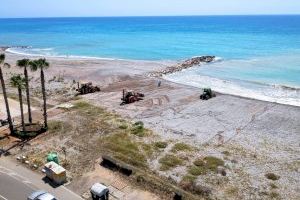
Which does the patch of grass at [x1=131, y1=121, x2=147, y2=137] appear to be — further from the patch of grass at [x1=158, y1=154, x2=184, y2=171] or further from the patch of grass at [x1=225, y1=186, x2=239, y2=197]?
the patch of grass at [x1=225, y1=186, x2=239, y2=197]

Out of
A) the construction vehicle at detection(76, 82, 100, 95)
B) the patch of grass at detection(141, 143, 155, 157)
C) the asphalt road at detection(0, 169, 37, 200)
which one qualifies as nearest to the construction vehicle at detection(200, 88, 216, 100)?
the construction vehicle at detection(76, 82, 100, 95)

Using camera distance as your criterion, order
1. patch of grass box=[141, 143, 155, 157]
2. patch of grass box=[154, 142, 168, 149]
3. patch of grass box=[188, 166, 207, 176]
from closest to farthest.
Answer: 1. patch of grass box=[188, 166, 207, 176]
2. patch of grass box=[141, 143, 155, 157]
3. patch of grass box=[154, 142, 168, 149]

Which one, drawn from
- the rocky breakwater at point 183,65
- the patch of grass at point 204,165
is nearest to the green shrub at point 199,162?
the patch of grass at point 204,165

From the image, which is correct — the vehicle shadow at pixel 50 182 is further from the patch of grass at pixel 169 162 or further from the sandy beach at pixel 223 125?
the patch of grass at pixel 169 162

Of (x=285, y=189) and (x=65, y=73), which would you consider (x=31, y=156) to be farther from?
(x=65, y=73)

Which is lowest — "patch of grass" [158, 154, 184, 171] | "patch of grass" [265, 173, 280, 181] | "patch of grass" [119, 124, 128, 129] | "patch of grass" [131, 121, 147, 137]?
"patch of grass" [119, 124, 128, 129]

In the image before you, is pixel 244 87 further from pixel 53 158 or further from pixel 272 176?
pixel 53 158

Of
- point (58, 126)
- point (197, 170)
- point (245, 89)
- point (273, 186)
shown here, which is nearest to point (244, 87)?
point (245, 89)
